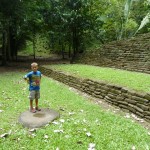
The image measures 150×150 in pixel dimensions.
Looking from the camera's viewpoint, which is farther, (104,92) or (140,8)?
(140,8)

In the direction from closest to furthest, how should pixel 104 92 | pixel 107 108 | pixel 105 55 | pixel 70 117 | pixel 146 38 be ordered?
pixel 70 117, pixel 107 108, pixel 104 92, pixel 146 38, pixel 105 55

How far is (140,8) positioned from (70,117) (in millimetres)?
17512

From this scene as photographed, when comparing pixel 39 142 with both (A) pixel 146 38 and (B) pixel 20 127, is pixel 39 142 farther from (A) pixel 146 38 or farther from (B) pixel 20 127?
(A) pixel 146 38

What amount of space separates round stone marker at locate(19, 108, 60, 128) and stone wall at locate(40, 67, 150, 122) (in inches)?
84.4

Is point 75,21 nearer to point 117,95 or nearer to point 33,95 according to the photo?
point 117,95

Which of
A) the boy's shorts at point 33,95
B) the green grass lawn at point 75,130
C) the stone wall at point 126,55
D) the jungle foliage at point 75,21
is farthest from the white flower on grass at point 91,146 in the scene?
the jungle foliage at point 75,21

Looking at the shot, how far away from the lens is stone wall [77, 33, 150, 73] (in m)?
11.8

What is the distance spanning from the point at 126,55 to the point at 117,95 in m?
5.96

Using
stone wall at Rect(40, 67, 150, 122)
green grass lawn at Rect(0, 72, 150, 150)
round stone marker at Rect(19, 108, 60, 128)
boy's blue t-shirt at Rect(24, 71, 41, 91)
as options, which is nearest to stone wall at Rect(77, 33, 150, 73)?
stone wall at Rect(40, 67, 150, 122)

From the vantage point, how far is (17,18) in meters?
15.4

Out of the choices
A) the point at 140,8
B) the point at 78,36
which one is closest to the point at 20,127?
the point at 78,36

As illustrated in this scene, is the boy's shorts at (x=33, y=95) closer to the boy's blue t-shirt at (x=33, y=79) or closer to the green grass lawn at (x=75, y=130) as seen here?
the boy's blue t-shirt at (x=33, y=79)

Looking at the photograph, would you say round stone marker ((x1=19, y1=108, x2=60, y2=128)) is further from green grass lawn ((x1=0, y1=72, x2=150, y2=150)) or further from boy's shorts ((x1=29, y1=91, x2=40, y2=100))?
boy's shorts ((x1=29, y1=91, x2=40, y2=100))

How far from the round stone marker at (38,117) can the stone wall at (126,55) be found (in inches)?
257
